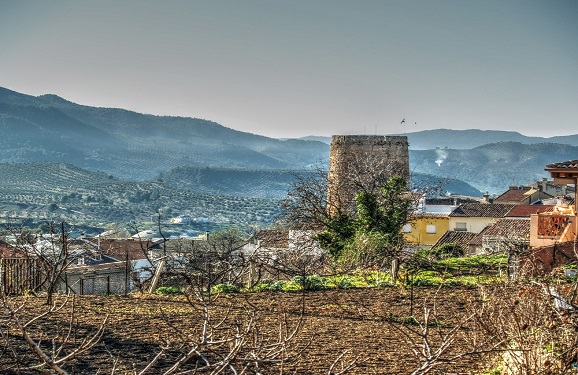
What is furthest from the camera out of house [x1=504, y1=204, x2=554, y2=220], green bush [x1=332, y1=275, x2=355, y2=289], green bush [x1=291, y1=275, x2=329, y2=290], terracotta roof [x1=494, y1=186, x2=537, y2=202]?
terracotta roof [x1=494, y1=186, x2=537, y2=202]

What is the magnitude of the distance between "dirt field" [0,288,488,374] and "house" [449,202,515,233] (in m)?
34.7

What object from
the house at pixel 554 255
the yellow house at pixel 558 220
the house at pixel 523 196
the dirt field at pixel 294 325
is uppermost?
the yellow house at pixel 558 220

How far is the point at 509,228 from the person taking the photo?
4028 centimetres

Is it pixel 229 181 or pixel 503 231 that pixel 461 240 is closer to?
pixel 503 231

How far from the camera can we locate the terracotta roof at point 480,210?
53000 mm

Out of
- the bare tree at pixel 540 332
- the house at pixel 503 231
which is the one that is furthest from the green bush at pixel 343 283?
the house at pixel 503 231

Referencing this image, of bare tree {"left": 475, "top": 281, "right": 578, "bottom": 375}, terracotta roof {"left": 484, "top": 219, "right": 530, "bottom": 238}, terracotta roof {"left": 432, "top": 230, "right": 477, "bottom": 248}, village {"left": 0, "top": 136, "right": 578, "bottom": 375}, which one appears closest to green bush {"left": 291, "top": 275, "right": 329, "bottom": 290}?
village {"left": 0, "top": 136, "right": 578, "bottom": 375}

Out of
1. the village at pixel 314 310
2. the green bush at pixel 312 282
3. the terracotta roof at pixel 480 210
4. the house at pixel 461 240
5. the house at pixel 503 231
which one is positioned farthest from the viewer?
the terracotta roof at pixel 480 210

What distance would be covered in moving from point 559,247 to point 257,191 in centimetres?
16642

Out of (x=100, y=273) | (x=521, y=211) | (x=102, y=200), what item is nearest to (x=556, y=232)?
(x=100, y=273)

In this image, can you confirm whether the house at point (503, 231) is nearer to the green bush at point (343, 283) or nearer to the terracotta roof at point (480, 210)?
the terracotta roof at point (480, 210)

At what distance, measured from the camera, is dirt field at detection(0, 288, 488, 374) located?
33.9 ft

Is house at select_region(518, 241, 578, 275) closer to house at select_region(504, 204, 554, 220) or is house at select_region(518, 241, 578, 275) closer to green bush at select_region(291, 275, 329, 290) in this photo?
green bush at select_region(291, 275, 329, 290)

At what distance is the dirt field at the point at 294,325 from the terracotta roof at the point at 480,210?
35653mm
